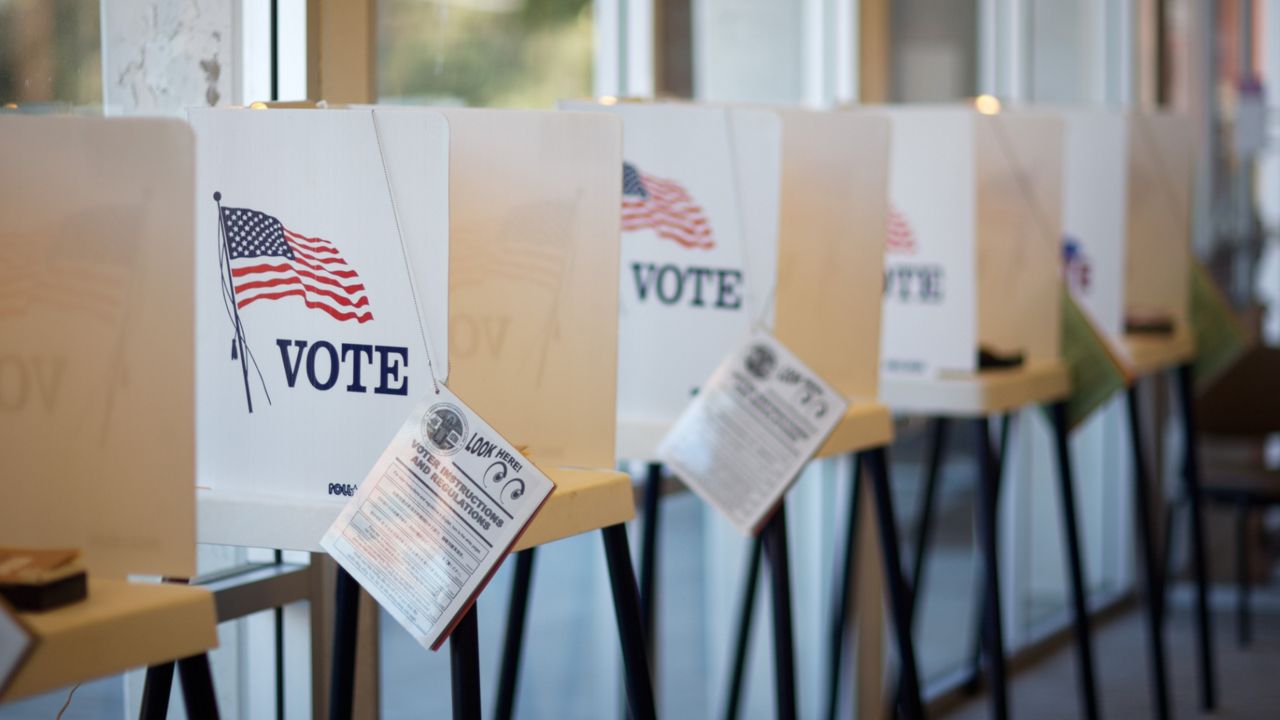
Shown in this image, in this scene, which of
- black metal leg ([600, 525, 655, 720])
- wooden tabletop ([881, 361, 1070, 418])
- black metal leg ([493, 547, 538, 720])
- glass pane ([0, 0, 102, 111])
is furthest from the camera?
wooden tabletop ([881, 361, 1070, 418])

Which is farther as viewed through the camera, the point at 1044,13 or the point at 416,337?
the point at 1044,13

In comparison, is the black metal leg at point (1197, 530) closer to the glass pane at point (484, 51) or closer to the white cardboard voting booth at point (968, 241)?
the white cardboard voting booth at point (968, 241)

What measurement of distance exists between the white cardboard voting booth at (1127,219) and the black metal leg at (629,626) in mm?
1264

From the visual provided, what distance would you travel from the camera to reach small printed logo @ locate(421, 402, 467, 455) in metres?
1.12

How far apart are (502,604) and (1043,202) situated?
3.26 feet

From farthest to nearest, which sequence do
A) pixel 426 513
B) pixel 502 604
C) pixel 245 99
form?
pixel 502 604
pixel 245 99
pixel 426 513

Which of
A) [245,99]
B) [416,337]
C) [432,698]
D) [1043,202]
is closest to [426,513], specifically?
[416,337]

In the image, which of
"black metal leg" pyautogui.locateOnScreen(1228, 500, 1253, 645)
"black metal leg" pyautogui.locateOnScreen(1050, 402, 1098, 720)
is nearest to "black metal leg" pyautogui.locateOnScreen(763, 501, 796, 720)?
"black metal leg" pyautogui.locateOnScreen(1050, 402, 1098, 720)

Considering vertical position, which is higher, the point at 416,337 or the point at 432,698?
the point at 416,337

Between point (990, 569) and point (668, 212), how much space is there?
2.85 ft

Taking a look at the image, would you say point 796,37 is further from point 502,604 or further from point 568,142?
point 568,142

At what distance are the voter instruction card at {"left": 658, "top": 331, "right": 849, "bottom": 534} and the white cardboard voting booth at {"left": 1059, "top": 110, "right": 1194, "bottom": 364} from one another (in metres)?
1.00

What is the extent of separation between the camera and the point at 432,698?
196 centimetres

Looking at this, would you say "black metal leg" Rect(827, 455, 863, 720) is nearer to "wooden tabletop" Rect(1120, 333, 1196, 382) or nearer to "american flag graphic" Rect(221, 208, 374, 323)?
"wooden tabletop" Rect(1120, 333, 1196, 382)
